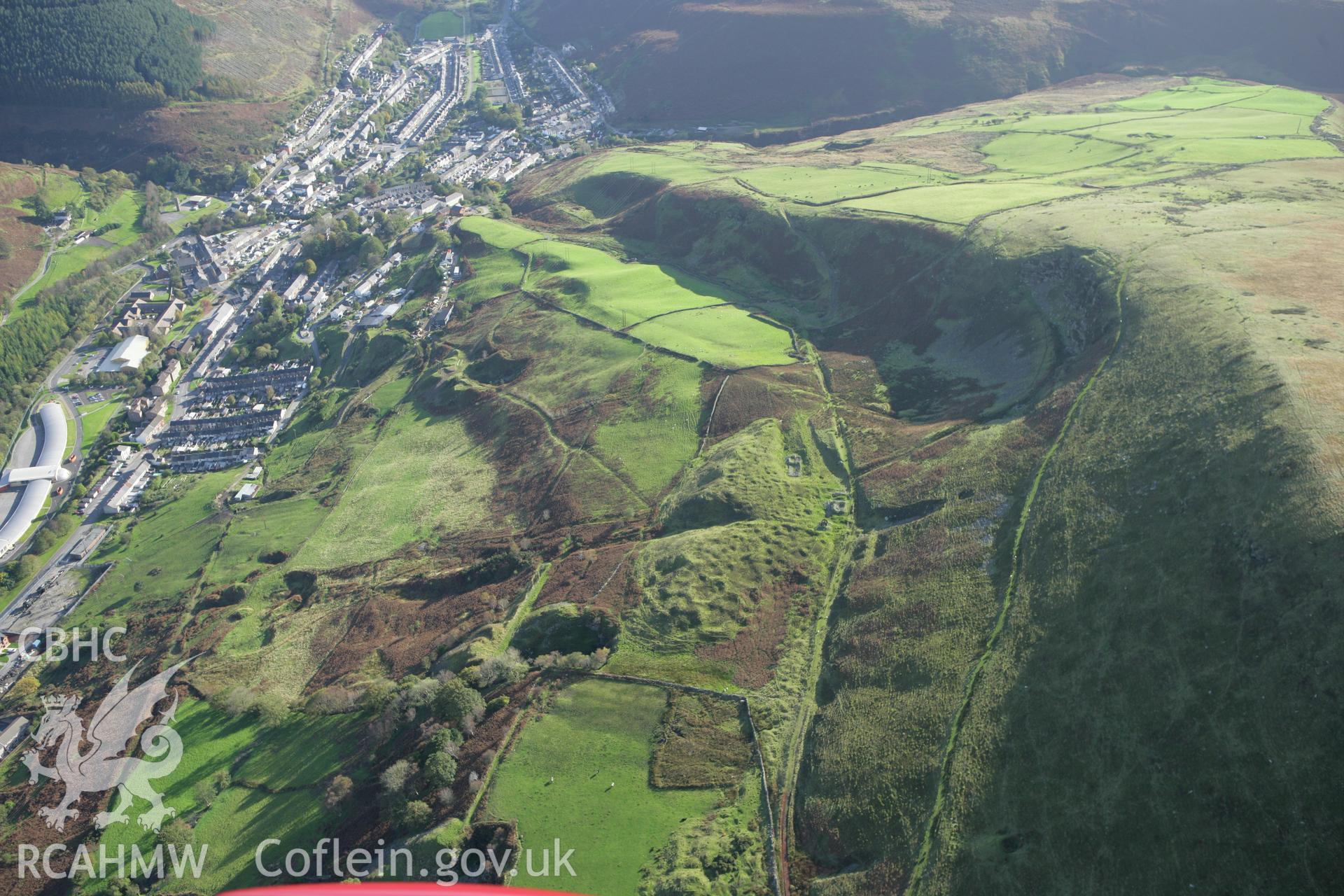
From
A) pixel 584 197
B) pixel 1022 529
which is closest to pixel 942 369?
pixel 1022 529

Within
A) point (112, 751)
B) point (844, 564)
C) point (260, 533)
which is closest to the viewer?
point (844, 564)

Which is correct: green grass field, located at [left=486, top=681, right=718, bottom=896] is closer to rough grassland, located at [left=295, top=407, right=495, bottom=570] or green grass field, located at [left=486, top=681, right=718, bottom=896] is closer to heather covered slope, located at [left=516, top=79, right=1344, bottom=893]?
heather covered slope, located at [left=516, top=79, right=1344, bottom=893]

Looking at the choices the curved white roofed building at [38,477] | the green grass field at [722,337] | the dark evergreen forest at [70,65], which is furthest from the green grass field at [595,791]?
the dark evergreen forest at [70,65]

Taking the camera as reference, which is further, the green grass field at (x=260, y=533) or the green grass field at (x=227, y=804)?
the green grass field at (x=260, y=533)

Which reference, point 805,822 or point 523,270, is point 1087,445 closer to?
point 805,822

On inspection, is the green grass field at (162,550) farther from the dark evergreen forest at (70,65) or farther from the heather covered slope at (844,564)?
the dark evergreen forest at (70,65)

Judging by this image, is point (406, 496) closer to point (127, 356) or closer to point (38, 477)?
point (38, 477)

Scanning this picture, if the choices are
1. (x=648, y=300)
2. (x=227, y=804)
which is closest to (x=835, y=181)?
(x=648, y=300)
